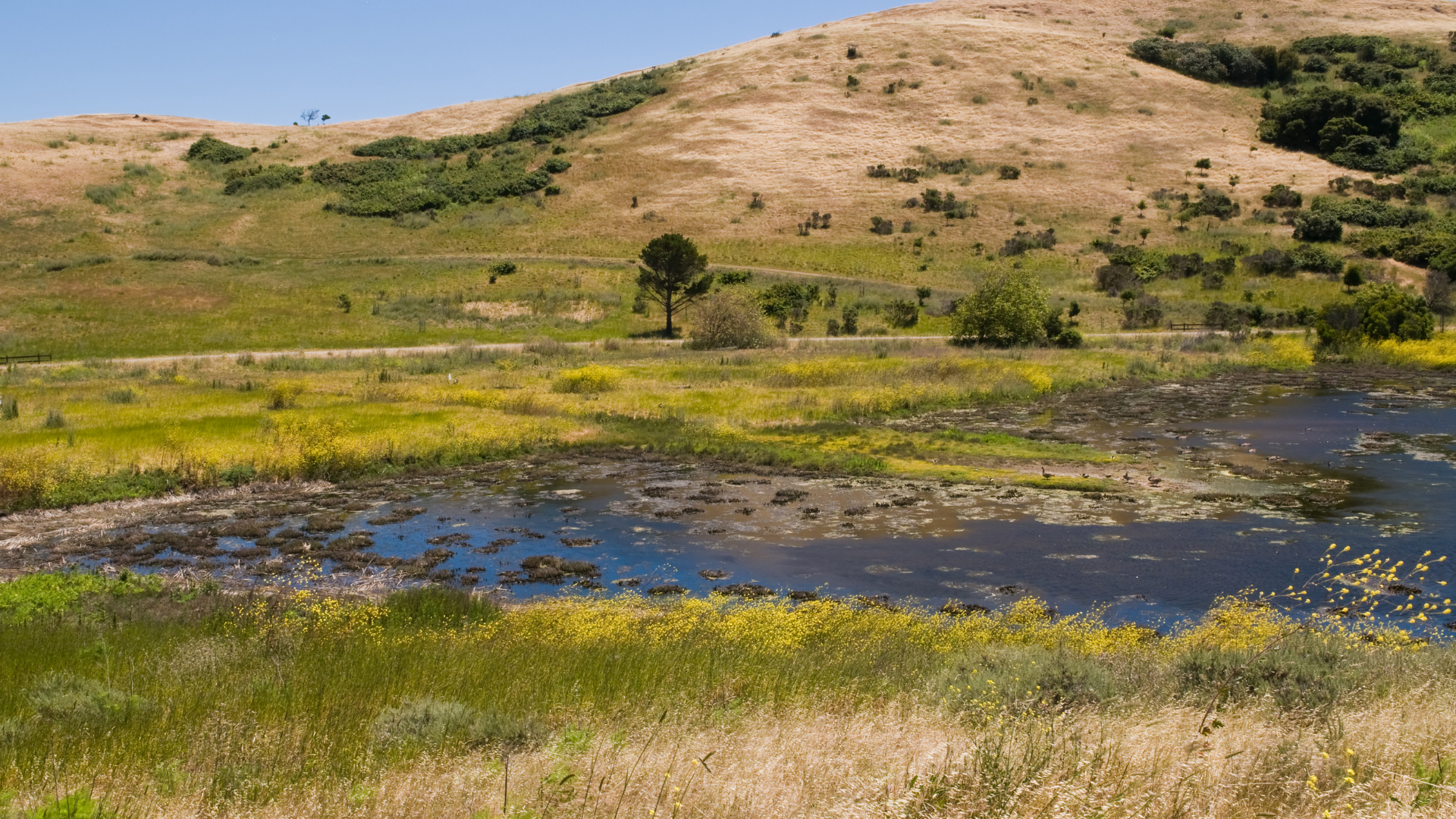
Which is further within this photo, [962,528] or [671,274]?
[671,274]

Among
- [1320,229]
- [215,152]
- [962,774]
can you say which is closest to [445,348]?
[962,774]

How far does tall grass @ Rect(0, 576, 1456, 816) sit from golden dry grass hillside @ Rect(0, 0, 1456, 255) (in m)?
78.0

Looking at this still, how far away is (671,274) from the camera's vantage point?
208 feet

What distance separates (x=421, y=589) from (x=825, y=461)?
544 inches

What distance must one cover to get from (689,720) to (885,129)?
112 meters

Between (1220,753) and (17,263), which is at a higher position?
(17,263)

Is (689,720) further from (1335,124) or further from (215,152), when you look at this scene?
(215,152)

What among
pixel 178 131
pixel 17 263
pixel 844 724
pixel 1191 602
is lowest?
pixel 1191 602

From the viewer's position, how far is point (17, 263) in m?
74.2

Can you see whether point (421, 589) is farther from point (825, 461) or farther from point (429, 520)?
point (825, 461)

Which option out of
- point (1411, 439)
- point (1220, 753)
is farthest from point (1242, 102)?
point (1220, 753)

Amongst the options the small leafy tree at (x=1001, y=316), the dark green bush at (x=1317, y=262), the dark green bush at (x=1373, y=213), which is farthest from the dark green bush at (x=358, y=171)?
the dark green bush at (x=1373, y=213)

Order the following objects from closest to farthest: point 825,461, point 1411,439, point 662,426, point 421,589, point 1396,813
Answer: point 1396,813 → point 421,589 → point 825,461 → point 1411,439 → point 662,426

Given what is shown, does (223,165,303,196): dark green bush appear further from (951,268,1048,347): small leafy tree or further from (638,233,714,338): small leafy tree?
(951,268,1048,347): small leafy tree
